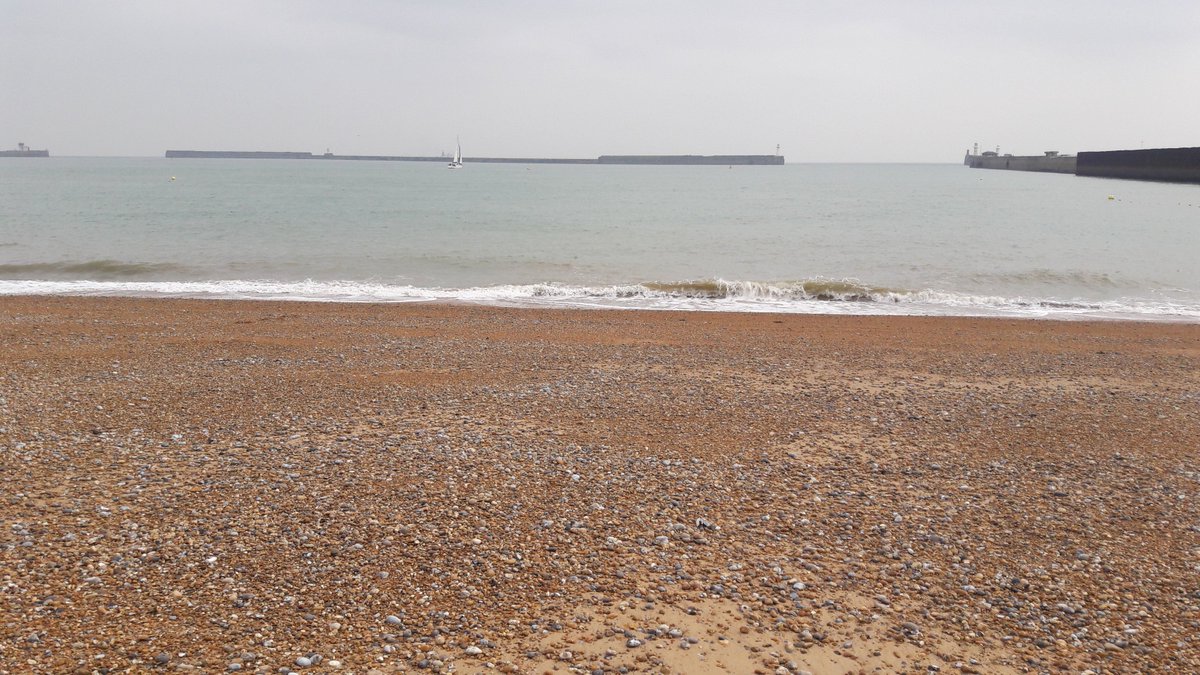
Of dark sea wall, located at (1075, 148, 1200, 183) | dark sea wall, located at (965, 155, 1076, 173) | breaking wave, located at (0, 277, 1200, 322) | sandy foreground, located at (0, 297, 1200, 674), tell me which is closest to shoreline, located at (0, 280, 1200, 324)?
breaking wave, located at (0, 277, 1200, 322)

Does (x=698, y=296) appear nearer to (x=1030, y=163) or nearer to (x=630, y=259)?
(x=630, y=259)

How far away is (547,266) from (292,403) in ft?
48.2

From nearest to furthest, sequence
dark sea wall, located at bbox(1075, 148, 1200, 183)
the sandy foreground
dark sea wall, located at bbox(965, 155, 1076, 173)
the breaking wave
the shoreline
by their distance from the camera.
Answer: the sandy foreground, the shoreline, the breaking wave, dark sea wall, located at bbox(1075, 148, 1200, 183), dark sea wall, located at bbox(965, 155, 1076, 173)

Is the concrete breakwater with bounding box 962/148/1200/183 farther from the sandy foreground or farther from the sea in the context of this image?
the sandy foreground

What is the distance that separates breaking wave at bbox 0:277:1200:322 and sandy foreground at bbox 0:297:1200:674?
253 inches

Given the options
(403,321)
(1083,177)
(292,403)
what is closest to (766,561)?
(292,403)

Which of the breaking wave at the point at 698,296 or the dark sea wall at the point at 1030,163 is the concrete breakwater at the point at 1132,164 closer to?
the dark sea wall at the point at 1030,163

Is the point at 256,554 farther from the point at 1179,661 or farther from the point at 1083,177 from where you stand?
the point at 1083,177

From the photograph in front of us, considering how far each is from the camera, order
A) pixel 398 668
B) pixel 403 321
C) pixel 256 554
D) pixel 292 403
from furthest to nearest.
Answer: pixel 403 321 < pixel 292 403 < pixel 256 554 < pixel 398 668

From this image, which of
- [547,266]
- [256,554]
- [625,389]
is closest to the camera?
[256,554]

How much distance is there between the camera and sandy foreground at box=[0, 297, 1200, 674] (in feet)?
12.9

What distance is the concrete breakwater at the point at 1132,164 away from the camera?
75.1 m

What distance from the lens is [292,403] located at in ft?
25.3

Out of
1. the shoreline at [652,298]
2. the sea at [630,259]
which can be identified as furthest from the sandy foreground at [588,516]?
the sea at [630,259]
